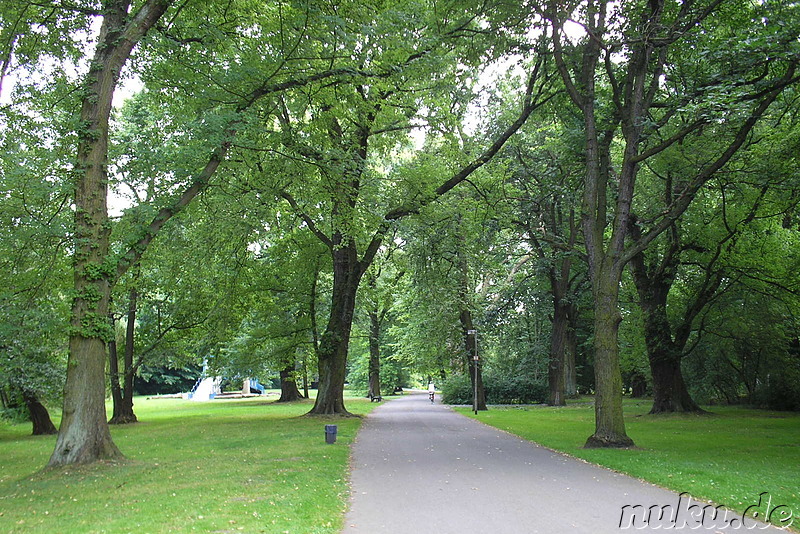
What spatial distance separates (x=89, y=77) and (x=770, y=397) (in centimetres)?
2957

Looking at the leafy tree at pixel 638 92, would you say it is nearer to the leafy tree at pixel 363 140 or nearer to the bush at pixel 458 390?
the leafy tree at pixel 363 140

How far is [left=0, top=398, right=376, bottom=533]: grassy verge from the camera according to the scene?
6699mm

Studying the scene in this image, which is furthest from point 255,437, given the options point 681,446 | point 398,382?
point 398,382

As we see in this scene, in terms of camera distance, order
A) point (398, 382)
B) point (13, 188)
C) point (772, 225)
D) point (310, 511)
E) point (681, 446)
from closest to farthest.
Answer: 1. point (310, 511)
2. point (13, 188)
3. point (681, 446)
4. point (772, 225)
5. point (398, 382)

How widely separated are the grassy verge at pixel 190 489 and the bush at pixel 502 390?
77.6 feet

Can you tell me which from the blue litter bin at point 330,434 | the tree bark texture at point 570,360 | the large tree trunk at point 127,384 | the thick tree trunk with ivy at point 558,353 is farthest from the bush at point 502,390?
the blue litter bin at point 330,434

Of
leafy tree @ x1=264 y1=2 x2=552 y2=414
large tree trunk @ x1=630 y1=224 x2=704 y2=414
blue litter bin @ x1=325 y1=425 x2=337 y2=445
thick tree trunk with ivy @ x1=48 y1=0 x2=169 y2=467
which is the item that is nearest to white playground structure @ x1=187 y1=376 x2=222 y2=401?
leafy tree @ x1=264 y1=2 x2=552 y2=414

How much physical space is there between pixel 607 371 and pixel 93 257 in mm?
11607

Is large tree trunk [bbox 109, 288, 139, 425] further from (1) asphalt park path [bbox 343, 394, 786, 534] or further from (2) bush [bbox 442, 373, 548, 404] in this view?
(2) bush [bbox 442, 373, 548, 404]

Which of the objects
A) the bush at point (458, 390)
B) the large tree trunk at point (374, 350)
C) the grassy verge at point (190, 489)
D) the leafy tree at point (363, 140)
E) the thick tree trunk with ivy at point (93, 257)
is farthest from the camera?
the large tree trunk at point (374, 350)

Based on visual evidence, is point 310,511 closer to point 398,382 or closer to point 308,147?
point 308,147

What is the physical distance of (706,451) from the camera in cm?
1311

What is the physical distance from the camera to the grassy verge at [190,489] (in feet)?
22.0

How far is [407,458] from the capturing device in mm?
12070
